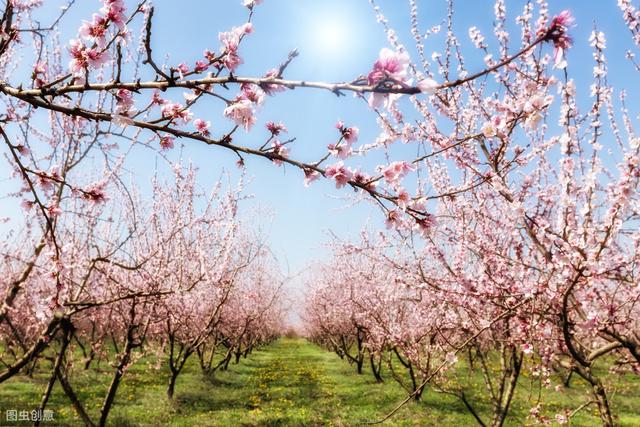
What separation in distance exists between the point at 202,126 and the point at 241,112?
823mm

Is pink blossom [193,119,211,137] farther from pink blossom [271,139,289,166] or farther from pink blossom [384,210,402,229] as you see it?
pink blossom [384,210,402,229]

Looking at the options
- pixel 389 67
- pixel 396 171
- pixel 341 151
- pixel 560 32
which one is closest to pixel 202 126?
pixel 341 151

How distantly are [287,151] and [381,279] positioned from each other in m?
13.4

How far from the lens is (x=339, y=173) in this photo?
231 cm

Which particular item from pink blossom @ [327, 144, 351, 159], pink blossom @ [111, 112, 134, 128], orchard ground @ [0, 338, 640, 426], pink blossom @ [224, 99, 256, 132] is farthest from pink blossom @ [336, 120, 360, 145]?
orchard ground @ [0, 338, 640, 426]

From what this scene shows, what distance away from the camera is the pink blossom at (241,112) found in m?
2.12

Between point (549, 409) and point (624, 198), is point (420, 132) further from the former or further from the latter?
point (549, 409)

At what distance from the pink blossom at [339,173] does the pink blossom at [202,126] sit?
0.97 m

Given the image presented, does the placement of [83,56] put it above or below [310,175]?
above

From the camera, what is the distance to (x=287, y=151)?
Result: 8.23ft

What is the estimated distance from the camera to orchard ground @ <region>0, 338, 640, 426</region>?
11.5 m

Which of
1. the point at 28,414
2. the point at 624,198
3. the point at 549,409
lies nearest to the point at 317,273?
the point at 549,409

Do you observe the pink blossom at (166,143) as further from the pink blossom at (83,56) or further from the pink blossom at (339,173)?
the pink blossom at (339,173)

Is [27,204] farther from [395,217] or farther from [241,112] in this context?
[395,217]
